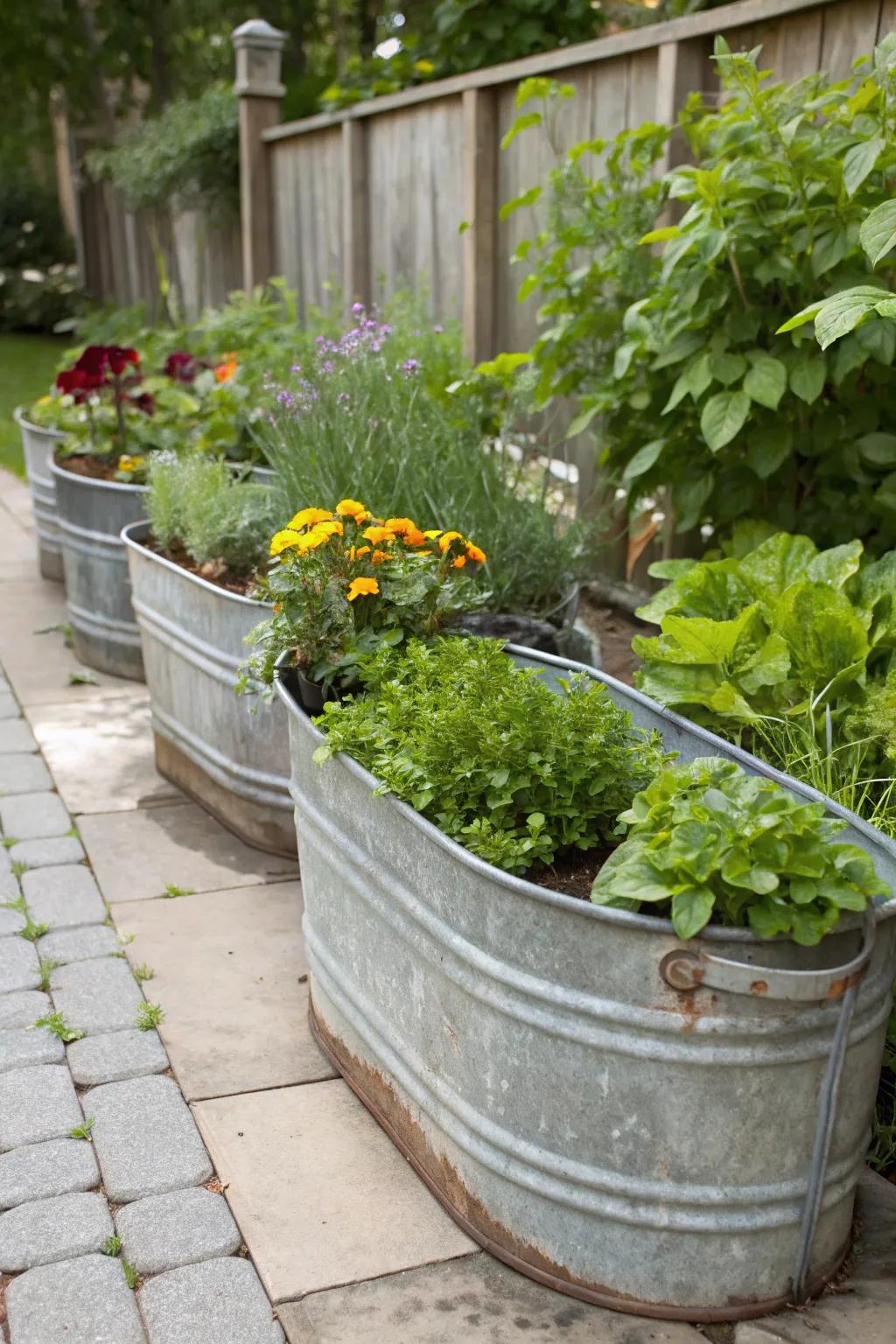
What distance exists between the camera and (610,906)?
171 cm

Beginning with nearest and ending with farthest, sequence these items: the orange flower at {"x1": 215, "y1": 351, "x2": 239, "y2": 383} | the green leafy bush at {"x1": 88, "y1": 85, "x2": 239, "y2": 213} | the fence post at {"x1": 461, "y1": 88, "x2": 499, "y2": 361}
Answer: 1. the fence post at {"x1": 461, "y1": 88, "x2": 499, "y2": 361}
2. the orange flower at {"x1": 215, "y1": 351, "x2": 239, "y2": 383}
3. the green leafy bush at {"x1": 88, "y1": 85, "x2": 239, "y2": 213}

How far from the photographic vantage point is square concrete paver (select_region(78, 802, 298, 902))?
10.7 ft

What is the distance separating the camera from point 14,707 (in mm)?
4441

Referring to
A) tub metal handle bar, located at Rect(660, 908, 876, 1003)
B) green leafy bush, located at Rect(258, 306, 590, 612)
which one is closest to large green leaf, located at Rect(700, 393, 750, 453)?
green leafy bush, located at Rect(258, 306, 590, 612)

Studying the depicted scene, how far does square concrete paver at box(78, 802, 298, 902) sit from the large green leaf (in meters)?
1.47

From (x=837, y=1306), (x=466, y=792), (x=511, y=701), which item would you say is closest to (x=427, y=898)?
(x=466, y=792)

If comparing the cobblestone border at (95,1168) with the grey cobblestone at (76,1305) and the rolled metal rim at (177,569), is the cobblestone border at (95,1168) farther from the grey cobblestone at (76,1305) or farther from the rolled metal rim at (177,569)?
the rolled metal rim at (177,569)

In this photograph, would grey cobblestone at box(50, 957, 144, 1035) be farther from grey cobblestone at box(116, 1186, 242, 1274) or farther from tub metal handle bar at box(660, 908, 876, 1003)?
tub metal handle bar at box(660, 908, 876, 1003)

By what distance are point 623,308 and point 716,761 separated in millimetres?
1945

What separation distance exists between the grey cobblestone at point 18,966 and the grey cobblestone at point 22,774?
89 cm

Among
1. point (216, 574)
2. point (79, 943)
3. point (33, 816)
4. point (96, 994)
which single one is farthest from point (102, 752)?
point (96, 994)

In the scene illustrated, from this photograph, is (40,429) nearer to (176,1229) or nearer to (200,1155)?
(200,1155)

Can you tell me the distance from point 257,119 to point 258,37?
0.44 m

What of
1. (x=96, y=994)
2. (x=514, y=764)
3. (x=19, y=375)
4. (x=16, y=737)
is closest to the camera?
(x=514, y=764)
